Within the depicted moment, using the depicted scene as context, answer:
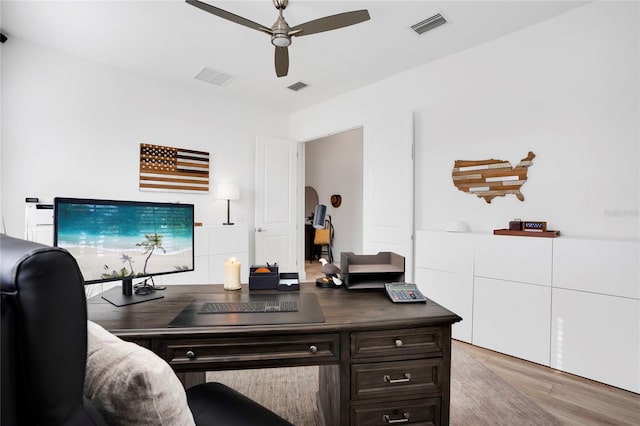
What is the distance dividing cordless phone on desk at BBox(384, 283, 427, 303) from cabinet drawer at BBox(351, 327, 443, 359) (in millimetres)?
205

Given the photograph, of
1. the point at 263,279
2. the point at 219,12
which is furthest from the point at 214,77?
the point at 263,279

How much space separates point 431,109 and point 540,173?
1.33m

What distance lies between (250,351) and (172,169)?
3.65m

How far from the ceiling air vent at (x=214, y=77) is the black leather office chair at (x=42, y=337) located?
153 inches

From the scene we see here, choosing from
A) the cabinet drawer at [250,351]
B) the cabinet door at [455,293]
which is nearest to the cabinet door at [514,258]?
the cabinet door at [455,293]

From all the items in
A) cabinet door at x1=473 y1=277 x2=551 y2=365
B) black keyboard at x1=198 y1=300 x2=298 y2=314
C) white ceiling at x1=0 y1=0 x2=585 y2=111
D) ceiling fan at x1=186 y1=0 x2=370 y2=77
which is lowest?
cabinet door at x1=473 y1=277 x2=551 y2=365

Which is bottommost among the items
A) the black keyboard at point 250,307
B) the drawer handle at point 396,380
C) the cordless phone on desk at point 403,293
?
the drawer handle at point 396,380

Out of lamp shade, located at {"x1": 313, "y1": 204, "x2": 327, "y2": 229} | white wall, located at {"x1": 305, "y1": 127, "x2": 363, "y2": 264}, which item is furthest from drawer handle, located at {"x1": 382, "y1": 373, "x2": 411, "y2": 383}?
white wall, located at {"x1": 305, "y1": 127, "x2": 363, "y2": 264}

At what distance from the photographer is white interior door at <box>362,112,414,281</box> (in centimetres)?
358

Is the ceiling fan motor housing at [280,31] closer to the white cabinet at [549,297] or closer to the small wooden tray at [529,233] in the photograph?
the white cabinet at [549,297]

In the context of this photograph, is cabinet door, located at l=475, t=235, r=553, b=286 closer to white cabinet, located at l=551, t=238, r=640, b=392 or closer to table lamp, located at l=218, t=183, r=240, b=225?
white cabinet, located at l=551, t=238, r=640, b=392

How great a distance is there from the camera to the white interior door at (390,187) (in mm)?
3578

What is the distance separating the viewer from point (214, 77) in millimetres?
4031

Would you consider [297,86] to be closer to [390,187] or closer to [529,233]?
[390,187]
